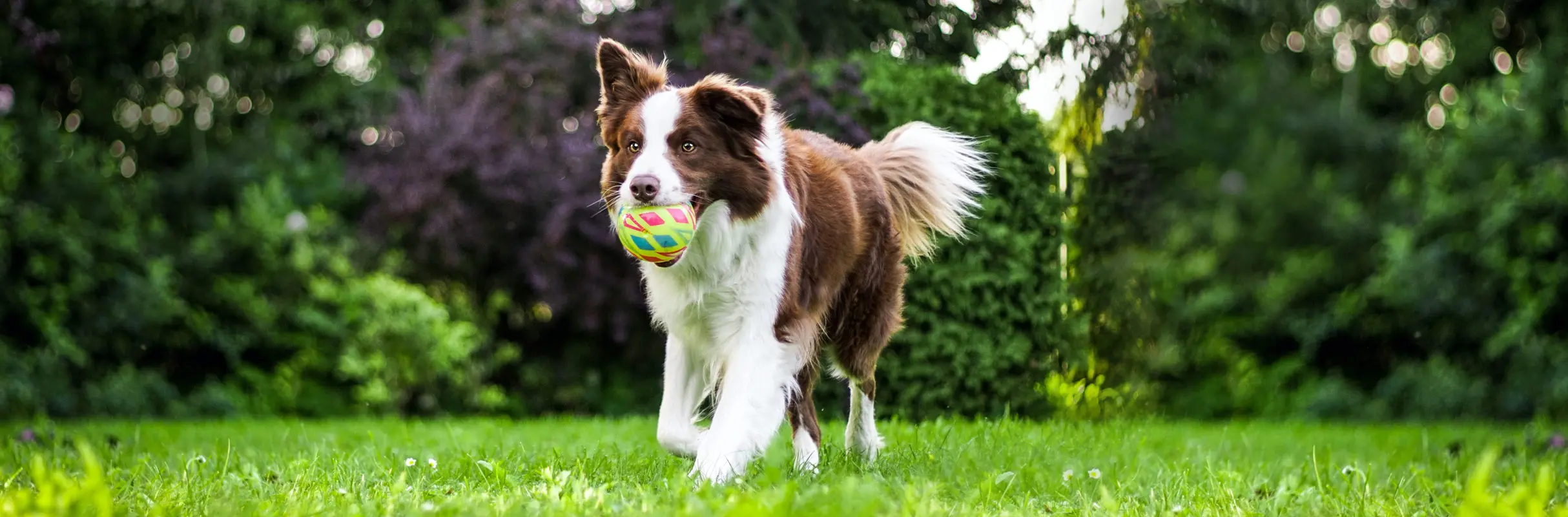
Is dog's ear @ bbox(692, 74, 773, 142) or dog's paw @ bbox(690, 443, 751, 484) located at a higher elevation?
dog's ear @ bbox(692, 74, 773, 142)

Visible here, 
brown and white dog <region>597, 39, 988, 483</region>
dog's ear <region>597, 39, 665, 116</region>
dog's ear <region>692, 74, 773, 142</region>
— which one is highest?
dog's ear <region>597, 39, 665, 116</region>

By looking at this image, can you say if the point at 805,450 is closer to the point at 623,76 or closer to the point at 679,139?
the point at 679,139

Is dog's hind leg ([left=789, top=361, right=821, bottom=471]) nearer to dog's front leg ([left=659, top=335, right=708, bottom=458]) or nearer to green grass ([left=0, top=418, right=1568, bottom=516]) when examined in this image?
green grass ([left=0, top=418, right=1568, bottom=516])

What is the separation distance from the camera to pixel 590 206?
8898mm

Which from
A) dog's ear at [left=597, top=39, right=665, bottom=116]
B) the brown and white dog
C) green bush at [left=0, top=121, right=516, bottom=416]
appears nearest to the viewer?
the brown and white dog

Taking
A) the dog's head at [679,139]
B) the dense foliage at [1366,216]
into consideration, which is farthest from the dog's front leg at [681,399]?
the dense foliage at [1366,216]

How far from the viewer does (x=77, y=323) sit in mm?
10719

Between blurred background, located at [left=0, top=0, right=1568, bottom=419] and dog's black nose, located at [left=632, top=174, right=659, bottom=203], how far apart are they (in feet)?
11.2

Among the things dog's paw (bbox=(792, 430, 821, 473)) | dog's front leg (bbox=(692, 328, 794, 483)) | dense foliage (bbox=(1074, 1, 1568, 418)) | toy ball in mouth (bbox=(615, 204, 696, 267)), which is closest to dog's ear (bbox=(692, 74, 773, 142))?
toy ball in mouth (bbox=(615, 204, 696, 267))

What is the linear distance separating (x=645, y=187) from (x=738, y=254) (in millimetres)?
547

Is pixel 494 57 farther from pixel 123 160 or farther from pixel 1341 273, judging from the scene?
pixel 1341 273

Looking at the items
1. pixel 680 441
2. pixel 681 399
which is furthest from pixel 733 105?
pixel 680 441

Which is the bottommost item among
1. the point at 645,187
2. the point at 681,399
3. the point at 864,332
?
the point at 681,399

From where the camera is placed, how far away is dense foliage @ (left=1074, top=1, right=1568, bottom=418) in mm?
10250
